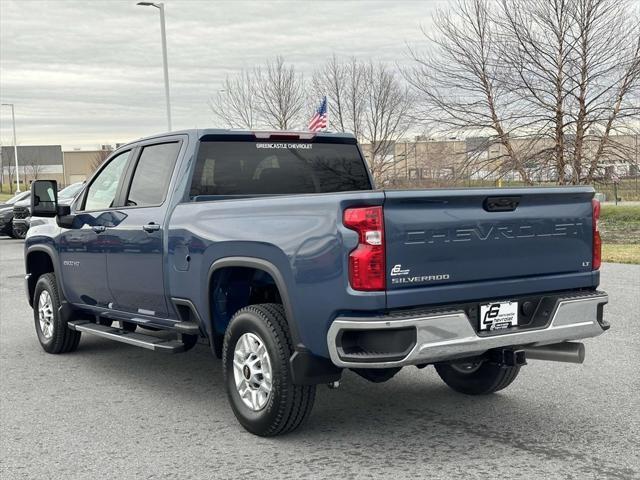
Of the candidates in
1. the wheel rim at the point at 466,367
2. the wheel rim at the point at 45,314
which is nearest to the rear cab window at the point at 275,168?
the wheel rim at the point at 466,367

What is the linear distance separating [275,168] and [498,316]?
92.8 inches

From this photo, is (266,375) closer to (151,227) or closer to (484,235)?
(484,235)

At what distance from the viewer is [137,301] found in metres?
6.29

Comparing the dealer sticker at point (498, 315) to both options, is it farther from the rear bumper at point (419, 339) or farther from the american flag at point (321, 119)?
the american flag at point (321, 119)

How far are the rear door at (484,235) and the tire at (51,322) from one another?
174 inches

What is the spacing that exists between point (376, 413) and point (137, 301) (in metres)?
2.09

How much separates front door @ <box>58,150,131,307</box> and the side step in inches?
7.8

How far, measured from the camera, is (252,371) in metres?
4.97

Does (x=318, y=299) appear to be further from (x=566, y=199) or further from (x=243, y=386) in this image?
(x=566, y=199)

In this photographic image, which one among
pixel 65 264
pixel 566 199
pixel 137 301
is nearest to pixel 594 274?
pixel 566 199

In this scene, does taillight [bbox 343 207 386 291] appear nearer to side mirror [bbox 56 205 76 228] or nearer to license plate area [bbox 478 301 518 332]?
license plate area [bbox 478 301 518 332]

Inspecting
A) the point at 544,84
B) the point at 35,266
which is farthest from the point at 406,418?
the point at 544,84

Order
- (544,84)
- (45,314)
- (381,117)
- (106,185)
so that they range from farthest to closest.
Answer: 1. (381,117)
2. (544,84)
3. (45,314)
4. (106,185)

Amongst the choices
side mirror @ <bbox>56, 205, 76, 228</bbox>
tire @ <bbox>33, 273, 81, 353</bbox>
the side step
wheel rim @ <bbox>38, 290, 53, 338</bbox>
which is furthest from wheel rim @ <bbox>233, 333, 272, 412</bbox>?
wheel rim @ <bbox>38, 290, 53, 338</bbox>
